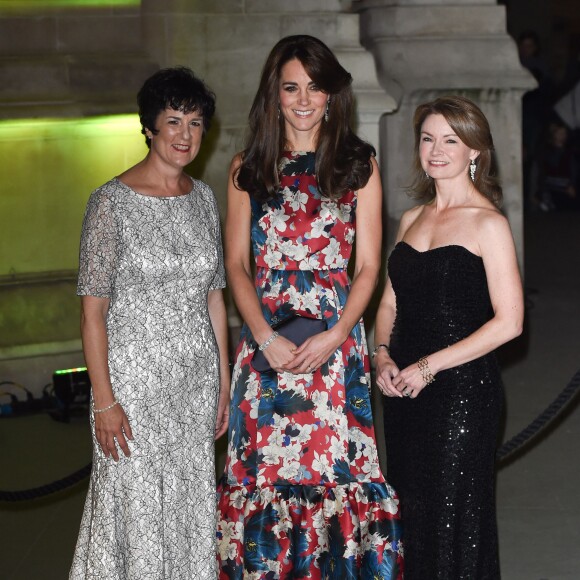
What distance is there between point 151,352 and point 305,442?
73 centimetres

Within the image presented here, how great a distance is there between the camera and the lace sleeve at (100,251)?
15.0ft

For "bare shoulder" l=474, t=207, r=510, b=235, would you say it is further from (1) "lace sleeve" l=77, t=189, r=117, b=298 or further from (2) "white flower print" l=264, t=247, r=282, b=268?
(1) "lace sleeve" l=77, t=189, r=117, b=298

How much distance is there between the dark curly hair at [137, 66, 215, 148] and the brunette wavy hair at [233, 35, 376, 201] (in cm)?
37

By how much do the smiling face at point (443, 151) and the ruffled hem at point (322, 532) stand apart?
1.23m

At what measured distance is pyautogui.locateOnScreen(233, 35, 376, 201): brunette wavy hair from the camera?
4.96m

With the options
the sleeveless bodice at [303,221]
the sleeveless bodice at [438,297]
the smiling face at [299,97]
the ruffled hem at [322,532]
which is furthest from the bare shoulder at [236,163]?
the ruffled hem at [322,532]

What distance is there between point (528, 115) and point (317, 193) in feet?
41.4

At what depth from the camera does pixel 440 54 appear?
9.70 meters

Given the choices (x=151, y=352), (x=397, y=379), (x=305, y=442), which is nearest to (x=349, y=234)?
(x=397, y=379)

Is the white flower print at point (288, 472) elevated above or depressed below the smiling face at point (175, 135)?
below

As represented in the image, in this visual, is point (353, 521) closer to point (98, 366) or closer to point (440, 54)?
point (98, 366)

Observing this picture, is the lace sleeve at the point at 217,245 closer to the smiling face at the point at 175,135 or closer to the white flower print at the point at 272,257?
the white flower print at the point at 272,257

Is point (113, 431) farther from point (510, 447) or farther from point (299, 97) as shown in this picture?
point (510, 447)

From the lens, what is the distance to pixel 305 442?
500 centimetres
